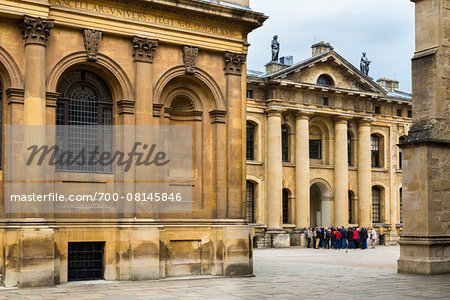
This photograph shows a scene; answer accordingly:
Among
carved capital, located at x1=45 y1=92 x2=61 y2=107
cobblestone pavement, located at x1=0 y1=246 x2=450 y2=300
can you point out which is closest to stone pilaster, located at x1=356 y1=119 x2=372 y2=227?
cobblestone pavement, located at x1=0 y1=246 x2=450 y2=300

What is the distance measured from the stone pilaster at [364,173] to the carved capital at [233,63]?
33.5 m

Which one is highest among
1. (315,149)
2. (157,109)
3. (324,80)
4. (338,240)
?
(324,80)

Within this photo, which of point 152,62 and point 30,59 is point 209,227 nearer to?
point 152,62

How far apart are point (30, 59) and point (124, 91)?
3357mm

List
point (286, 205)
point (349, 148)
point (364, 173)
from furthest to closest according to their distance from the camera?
point (349, 148) → point (364, 173) → point (286, 205)

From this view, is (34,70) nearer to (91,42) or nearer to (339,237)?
(91,42)

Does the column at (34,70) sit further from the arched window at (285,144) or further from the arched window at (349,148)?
the arched window at (349,148)

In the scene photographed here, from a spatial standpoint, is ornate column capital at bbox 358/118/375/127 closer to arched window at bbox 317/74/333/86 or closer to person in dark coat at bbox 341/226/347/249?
arched window at bbox 317/74/333/86

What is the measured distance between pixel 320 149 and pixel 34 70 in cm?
3762

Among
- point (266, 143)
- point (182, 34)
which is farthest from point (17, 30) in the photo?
point (266, 143)

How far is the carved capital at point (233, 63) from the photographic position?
24.1m

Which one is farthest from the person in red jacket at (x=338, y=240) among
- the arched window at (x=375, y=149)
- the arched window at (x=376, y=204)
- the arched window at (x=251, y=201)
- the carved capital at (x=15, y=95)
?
the carved capital at (x=15, y=95)

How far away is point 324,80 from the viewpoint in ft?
180

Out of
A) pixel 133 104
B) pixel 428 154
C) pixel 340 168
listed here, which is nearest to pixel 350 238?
pixel 340 168
